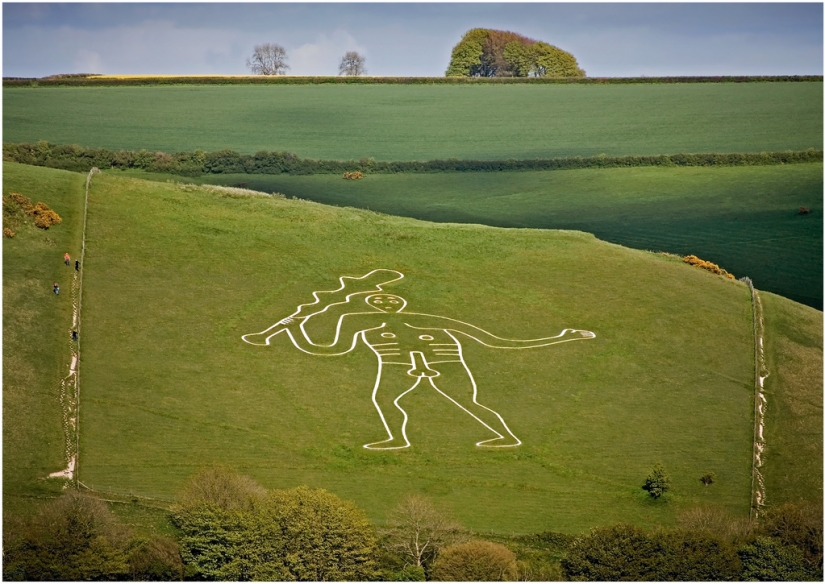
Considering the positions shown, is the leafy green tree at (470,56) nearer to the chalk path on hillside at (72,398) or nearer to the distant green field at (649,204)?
the distant green field at (649,204)

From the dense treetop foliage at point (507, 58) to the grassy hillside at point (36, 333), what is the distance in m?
75.0

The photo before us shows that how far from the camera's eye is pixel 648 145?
99000 millimetres

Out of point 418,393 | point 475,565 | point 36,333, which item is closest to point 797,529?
point 475,565

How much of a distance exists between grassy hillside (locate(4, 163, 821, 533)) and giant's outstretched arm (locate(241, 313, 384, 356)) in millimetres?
717

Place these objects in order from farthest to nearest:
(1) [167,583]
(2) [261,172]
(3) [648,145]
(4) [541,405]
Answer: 1. (3) [648,145]
2. (2) [261,172]
3. (4) [541,405]
4. (1) [167,583]

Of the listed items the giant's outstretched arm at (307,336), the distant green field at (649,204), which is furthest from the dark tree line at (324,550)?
the distant green field at (649,204)

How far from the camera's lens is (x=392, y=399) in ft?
170

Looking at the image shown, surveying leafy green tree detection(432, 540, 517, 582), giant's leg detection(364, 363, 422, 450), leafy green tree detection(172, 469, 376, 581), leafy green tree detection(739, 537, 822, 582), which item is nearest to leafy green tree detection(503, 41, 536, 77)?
giant's leg detection(364, 363, 422, 450)

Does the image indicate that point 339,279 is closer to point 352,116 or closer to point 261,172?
point 261,172

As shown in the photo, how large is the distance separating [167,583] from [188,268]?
3068 centimetres

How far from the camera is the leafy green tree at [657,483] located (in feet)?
152

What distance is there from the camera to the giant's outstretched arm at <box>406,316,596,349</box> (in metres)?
57.9

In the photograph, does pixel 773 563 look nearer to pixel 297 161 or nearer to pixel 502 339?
pixel 502 339

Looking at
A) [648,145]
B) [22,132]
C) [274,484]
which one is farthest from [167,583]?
[648,145]
